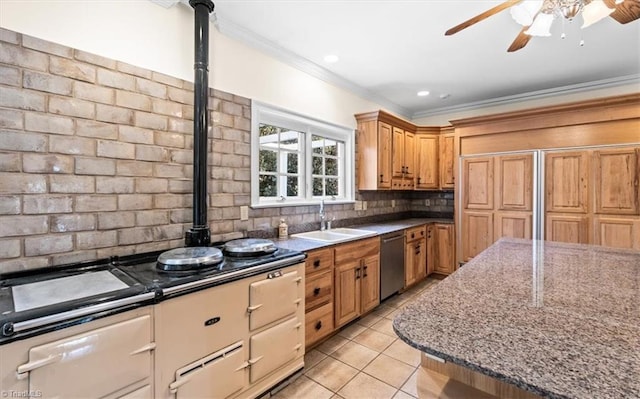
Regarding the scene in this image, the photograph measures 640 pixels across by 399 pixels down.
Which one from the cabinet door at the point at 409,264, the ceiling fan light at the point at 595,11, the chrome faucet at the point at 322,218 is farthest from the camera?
the cabinet door at the point at 409,264

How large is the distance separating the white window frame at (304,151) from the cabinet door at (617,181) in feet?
8.62

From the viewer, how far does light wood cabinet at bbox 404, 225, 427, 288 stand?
373cm

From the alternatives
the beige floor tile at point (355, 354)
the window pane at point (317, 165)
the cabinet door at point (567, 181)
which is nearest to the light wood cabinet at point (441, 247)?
the cabinet door at point (567, 181)

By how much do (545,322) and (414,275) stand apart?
3.05 meters

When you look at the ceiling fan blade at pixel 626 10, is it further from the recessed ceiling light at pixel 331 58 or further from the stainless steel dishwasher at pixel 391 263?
the stainless steel dishwasher at pixel 391 263

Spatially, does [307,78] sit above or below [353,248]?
above

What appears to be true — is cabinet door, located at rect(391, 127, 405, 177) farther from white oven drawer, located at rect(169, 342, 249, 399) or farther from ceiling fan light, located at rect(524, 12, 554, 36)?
white oven drawer, located at rect(169, 342, 249, 399)

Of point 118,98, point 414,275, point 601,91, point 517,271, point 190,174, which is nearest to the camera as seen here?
point 517,271

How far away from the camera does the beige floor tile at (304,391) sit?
6.35 ft

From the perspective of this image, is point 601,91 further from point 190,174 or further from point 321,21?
point 190,174

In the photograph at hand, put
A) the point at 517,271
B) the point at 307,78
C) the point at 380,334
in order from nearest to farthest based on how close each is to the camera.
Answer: the point at 517,271 → the point at 380,334 → the point at 307,78

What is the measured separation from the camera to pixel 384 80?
3623 mm

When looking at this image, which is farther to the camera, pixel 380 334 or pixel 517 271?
pixel 380 334

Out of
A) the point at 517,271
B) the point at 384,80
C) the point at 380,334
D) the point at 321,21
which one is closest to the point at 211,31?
the point at 321,21
